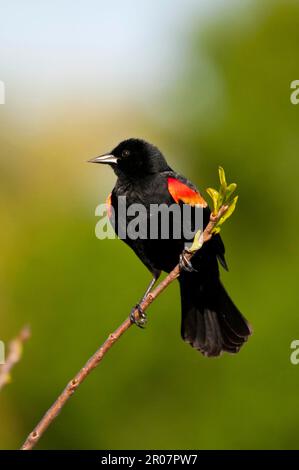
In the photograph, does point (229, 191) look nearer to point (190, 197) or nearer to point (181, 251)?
point (190, 197)

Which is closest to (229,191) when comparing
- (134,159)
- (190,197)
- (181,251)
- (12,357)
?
(12,357)

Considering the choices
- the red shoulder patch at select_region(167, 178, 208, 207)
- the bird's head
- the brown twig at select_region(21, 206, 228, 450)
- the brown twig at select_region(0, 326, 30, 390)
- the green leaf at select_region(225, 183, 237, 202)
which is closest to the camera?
the brown twig at select_region(0, 326, 30, 390)

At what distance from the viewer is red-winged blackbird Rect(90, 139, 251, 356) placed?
3.90m

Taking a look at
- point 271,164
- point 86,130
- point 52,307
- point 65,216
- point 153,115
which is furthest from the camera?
point 86,130

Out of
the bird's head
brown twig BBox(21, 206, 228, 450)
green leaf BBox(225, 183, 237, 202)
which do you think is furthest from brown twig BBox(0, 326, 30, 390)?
the bird's head

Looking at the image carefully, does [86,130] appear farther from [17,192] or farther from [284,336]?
[284,336]

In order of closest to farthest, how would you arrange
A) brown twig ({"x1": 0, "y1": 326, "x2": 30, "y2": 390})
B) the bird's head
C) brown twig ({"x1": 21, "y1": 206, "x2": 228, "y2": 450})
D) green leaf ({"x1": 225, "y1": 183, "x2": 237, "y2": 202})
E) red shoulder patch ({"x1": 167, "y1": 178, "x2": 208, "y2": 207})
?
brown twig ({"x1": 0, "y1": 326, "x2": 30, "y2": 390}), brown twig ({"x1": 21, "y1": 206, "x2": 228, "y2": 450}), green leaf ({"x1": 225, "y1": 183, "x2": 237, "y2": 202}), red shoulder patch ({"x1": 167, "y1": 178, "x2": 208, "y2": 207}), the bird's head

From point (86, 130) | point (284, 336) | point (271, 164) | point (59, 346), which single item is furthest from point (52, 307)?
point (86, 130)

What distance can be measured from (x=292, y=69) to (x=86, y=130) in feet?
13.5

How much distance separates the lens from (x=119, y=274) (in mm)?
8930

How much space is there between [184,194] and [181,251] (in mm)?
292

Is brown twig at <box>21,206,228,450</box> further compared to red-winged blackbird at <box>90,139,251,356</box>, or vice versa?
red-winged blackbird at <box>90,139,251,356</box>

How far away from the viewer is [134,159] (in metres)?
4.17

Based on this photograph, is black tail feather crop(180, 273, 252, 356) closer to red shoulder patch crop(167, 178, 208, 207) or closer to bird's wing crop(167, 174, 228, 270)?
bird's wing crop(167, 174, 228, 270)
